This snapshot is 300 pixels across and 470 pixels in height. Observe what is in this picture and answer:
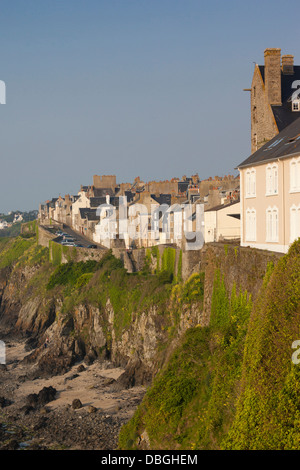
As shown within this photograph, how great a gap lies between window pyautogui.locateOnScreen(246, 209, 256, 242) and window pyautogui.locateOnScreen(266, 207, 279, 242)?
147 centimetres

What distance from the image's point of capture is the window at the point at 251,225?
25.6 m

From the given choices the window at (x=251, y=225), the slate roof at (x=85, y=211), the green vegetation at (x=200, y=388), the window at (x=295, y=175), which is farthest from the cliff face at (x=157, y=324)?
the slate roof at (x=85, y=211)

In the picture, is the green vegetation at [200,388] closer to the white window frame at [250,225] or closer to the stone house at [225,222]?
the white window frame at [250,225]

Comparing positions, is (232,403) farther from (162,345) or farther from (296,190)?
(162,345)

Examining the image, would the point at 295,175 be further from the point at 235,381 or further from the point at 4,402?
the point at 4,402

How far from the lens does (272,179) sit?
23.8m

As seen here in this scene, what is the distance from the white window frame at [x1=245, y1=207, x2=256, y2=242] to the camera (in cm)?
2564

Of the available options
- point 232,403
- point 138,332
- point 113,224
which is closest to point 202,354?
point 232,403

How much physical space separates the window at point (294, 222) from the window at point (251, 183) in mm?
3788

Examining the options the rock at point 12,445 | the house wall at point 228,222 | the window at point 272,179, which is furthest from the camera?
the house wall at point 228,222

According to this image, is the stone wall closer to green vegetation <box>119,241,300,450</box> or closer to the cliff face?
the cliff face

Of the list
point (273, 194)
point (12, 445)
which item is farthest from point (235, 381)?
point (12, 445)

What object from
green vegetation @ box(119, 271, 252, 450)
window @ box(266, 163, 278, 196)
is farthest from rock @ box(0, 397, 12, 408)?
window @ box(266, 163, 278, 196)
